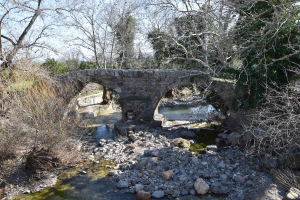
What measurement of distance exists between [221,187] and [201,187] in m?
0.46

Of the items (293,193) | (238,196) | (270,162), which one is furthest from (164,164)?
(293,193)

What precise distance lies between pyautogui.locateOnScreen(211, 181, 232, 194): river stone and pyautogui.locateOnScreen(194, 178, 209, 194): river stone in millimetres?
170

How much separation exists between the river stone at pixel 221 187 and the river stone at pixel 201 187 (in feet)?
0.56

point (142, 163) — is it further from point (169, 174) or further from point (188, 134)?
point (188, 134)

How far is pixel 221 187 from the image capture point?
5520 mm

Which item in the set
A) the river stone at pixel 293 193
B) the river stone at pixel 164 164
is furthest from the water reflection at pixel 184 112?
the river stone at pixel 293 193

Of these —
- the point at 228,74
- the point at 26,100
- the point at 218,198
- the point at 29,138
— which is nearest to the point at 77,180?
the point at 29,138

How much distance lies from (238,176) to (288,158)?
1251 millimetres

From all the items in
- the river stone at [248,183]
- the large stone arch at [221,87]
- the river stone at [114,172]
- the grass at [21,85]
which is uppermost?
the grass at [21,85]

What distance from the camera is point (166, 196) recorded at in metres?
5.47

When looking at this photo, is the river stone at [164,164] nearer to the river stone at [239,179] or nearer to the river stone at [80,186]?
the river stone at [239,179]

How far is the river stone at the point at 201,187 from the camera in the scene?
5.49 m

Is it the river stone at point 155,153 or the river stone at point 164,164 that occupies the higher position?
the river stone at point 155,153

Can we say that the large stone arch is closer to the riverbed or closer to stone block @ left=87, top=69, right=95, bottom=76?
the riverbed
